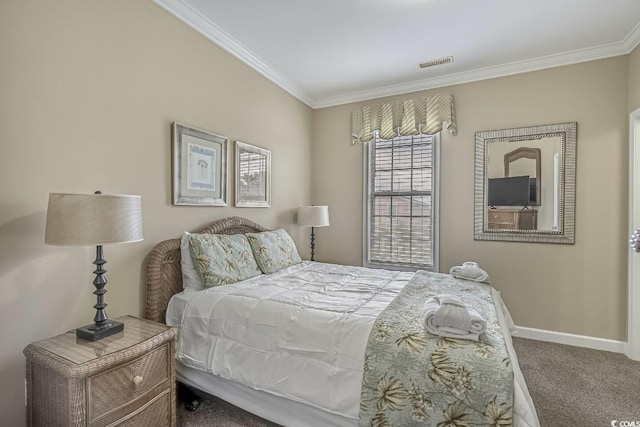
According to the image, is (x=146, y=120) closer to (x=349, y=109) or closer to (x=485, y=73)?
(x=349, y=109)

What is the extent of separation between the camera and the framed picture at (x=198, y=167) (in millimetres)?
2336

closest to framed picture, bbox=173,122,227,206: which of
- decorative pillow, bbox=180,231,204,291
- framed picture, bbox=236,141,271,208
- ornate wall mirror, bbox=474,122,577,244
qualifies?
framed picture, bbox=236,141,271,208

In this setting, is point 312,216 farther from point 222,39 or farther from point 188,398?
point 188,398

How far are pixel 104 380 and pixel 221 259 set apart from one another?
106cm

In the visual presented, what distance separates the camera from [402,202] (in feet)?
12.6

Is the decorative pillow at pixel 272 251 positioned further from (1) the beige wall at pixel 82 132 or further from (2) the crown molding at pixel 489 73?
(2) the crown molding at pixel 489 73

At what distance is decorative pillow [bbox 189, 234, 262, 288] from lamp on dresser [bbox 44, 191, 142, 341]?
2.23 feet

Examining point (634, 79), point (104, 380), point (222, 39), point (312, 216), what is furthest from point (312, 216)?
point (634, 79)

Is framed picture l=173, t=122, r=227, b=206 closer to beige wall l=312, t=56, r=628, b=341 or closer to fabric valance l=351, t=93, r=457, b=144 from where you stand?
fabric valance l=351, t=93, r=457, b=144

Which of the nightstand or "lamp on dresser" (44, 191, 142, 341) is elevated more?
"lamp on dresser" (44, 191, 142, 341)

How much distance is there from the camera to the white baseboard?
2853mm

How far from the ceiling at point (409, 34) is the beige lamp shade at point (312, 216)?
153 cm

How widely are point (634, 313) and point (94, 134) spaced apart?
4.49 meters

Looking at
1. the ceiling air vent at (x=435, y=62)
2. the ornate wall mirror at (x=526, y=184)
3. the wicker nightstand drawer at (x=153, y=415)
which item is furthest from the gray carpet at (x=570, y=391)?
the ceiling air vent at (x=435, y=62)
